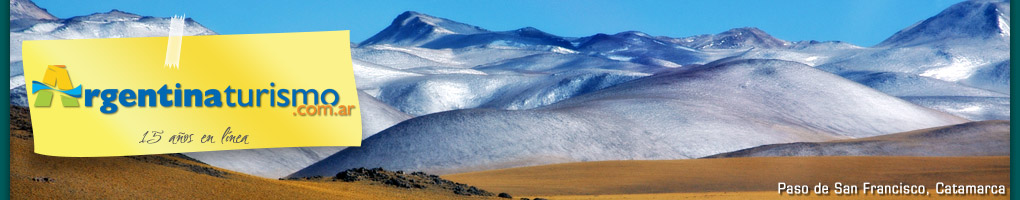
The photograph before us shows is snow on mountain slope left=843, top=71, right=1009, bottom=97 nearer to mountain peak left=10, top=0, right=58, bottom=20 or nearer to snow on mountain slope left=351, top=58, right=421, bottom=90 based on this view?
snow on mountain slope left=351, top=58, right=421, bottom=90

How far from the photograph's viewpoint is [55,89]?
51.3 feet

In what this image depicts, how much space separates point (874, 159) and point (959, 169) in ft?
13.8

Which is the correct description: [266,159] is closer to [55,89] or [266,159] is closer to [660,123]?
[660,123]

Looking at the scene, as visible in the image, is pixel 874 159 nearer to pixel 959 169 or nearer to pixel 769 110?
pixel 959 169

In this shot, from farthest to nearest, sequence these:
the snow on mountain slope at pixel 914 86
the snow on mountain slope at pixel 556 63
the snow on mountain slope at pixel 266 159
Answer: the snow on mountain slope at pixel 556 63
the snow on mountain slope at pixel 914 86
the snow on mountain slope at pixel 266 159

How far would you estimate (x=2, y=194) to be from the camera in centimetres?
1472

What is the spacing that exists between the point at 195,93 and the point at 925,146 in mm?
44274

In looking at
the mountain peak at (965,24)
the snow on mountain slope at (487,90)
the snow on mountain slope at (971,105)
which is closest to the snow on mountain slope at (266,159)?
the snow on mountain slope at (487,90)

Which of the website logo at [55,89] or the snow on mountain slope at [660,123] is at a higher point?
the snow on mountain slope at [660,123]

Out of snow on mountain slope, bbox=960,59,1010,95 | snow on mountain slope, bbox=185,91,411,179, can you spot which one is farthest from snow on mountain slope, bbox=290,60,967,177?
snow on mountain slope, bbox=960,59,1010,95

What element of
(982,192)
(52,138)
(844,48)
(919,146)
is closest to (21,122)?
(52,138)

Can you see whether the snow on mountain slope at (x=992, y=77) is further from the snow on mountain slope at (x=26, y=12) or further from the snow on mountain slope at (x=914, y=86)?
the snow on mountain slope at (x=26, y=12)

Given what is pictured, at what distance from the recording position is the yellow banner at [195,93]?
15.7m

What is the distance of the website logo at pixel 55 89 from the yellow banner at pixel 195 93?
1 cm
